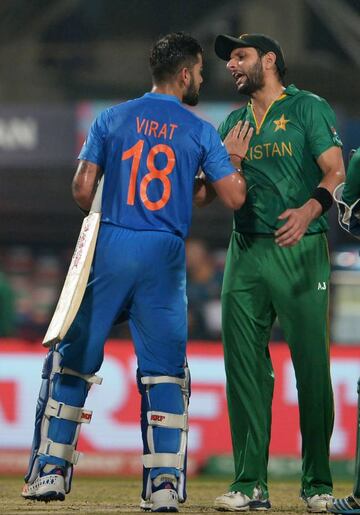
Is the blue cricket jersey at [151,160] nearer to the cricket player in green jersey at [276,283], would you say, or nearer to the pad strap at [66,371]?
the cricket player in green jersey at [276,283]

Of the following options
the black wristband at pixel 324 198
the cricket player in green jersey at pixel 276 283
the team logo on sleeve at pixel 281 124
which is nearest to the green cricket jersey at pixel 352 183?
the black wristband at pixel 324 198

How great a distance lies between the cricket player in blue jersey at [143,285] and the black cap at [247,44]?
22.0 inches

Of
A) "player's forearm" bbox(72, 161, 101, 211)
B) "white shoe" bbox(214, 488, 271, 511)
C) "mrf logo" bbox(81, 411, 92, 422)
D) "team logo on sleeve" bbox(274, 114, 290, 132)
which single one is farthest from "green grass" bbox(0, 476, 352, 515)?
"team logo on sleeve" bbox(274, 114, 290, 132)

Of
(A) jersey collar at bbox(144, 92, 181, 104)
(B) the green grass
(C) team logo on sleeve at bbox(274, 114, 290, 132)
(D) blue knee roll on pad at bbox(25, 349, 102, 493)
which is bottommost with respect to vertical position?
(B) the green grass

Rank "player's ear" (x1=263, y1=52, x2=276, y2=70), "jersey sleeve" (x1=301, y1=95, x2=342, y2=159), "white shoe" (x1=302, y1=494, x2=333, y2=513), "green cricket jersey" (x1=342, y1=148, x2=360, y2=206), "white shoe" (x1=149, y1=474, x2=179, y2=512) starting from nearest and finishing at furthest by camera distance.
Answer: "green cricket jersey" (x1=342, y1=148, x2=360, y2=206)
"white shoe" (x1=149, y1=474, x2=179, y2=512)
"white shoe" (x1=302, y1=494, x2=333, y2=513)
"jersey sleeve" (x1=301, y1=95, x2=342, y2=159)
"player's ear" (x1=263, y1=52, x2=276, y2=70)

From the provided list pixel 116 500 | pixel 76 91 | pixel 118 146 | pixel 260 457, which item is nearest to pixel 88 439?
pixel 116 500

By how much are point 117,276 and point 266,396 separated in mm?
1002

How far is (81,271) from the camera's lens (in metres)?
5.07

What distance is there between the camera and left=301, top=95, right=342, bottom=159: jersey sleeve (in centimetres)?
549

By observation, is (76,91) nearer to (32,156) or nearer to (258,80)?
(32,156)

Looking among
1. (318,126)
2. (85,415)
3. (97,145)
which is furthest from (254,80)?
(85,415)

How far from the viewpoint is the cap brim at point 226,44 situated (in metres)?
5.65

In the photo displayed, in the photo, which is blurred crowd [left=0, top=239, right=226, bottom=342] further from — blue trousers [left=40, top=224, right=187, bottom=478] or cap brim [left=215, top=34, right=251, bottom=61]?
blue trousers [left=40, top=224, right=187, bottom=478]

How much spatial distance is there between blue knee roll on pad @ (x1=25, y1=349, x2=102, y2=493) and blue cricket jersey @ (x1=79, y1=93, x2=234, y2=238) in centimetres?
67
